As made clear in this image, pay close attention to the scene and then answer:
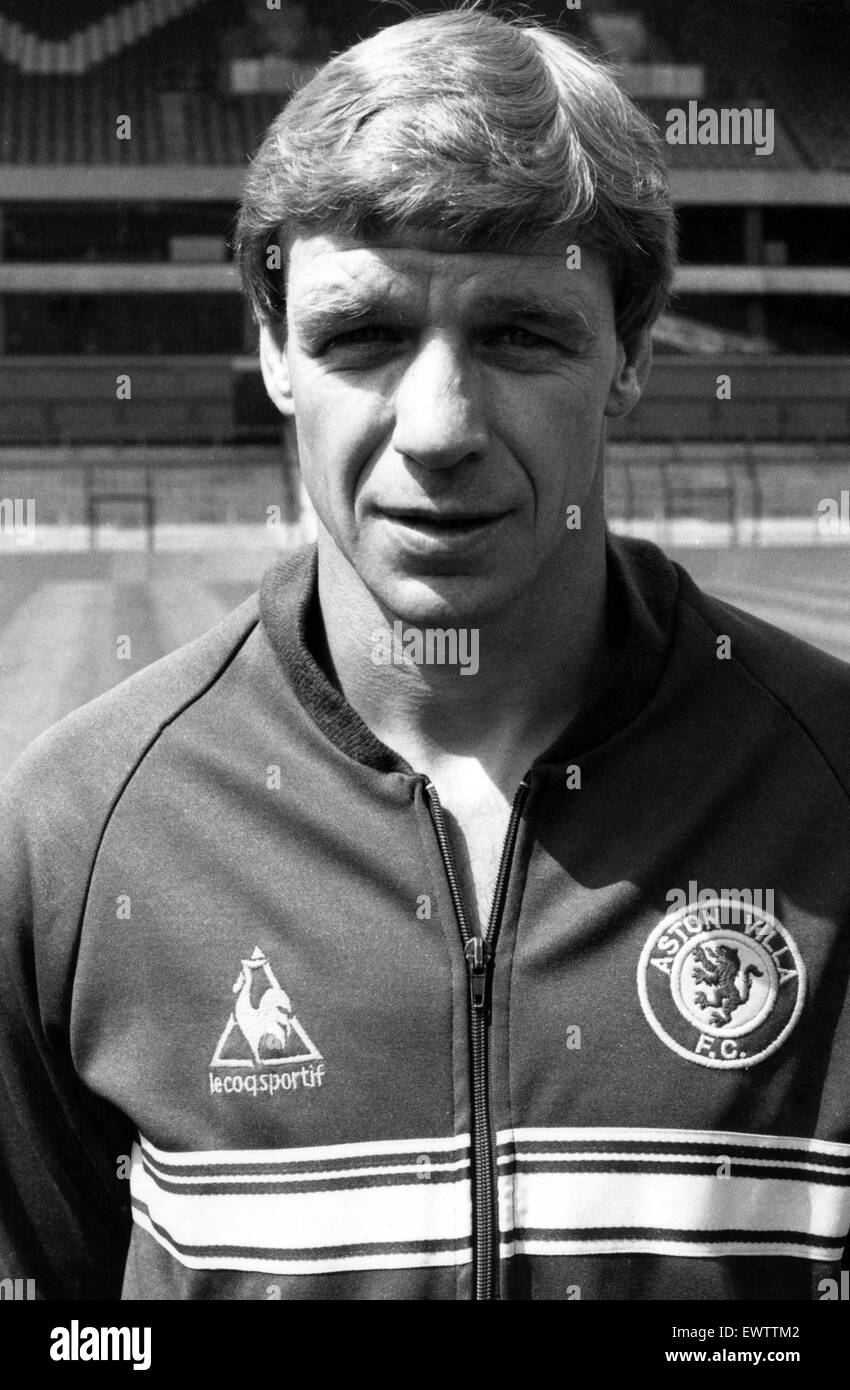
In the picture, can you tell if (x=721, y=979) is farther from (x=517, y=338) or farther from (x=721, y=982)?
(x=517, y=338)

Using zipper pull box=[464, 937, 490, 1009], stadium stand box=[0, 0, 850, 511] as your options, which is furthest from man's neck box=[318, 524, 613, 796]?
stadium stand box=[0, 0, 850, 511]

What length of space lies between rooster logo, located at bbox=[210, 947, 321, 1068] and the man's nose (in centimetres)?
31

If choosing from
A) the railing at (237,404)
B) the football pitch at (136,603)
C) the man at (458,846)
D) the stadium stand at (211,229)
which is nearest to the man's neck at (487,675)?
the man at (458,846)

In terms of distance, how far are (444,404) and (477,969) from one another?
0.32 m

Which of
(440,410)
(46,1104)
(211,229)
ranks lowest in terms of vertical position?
(46,1104)

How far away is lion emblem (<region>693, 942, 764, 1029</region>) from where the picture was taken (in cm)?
88

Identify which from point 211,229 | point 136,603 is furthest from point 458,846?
point 211,229

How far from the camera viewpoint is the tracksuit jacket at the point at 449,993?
858mm

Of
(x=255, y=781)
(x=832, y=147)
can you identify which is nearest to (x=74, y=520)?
(x=832, y=147)

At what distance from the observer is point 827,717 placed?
0.94m

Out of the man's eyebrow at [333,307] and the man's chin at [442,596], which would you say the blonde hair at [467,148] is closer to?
the man's eyebrow at [333,307]

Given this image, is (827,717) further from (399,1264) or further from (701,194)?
(701,194)

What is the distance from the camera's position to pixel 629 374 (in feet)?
3.18

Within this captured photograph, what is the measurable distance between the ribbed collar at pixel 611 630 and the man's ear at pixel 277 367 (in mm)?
104
